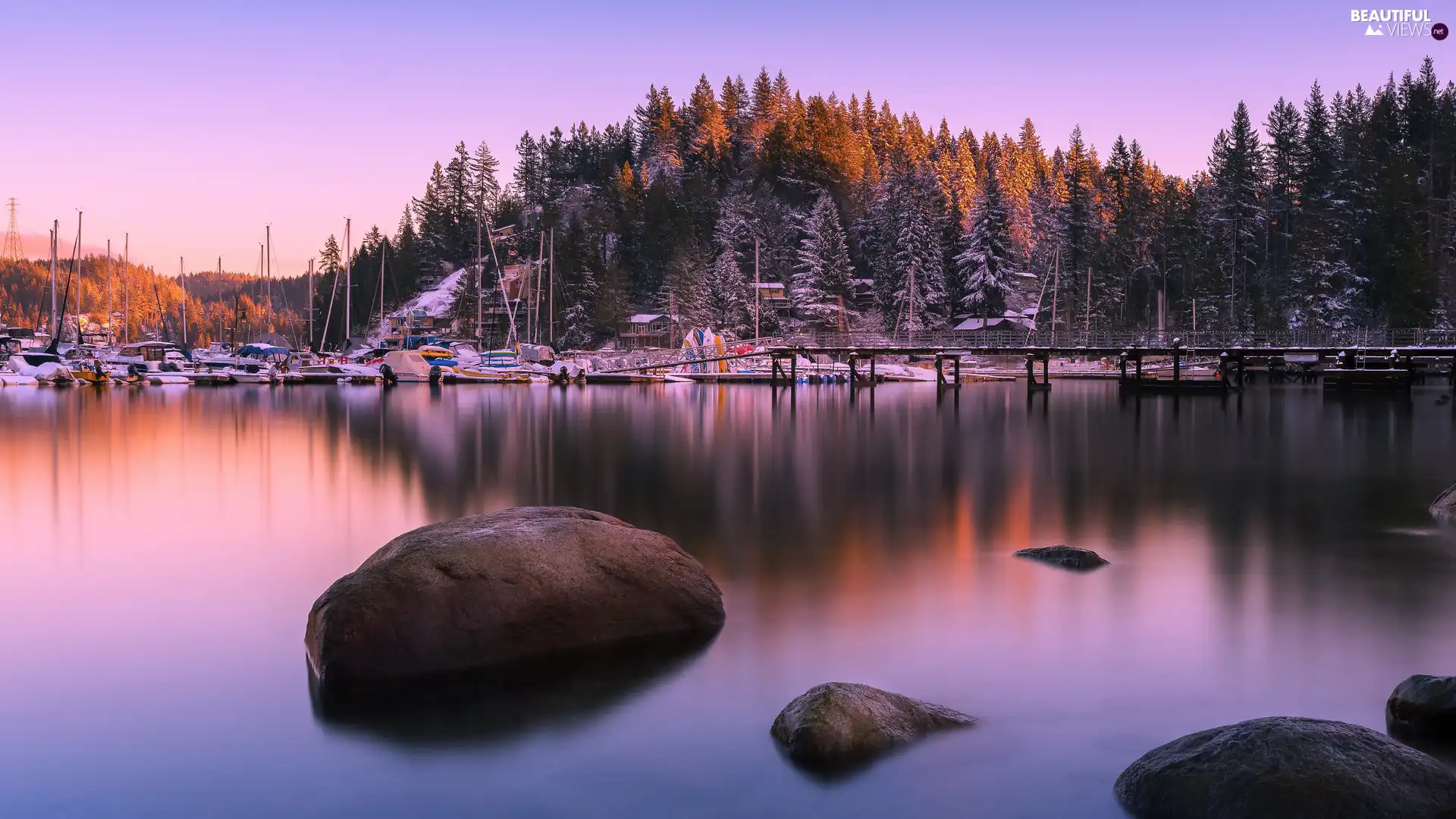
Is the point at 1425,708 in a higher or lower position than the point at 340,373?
lower

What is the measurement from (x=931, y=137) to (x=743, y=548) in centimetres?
18215

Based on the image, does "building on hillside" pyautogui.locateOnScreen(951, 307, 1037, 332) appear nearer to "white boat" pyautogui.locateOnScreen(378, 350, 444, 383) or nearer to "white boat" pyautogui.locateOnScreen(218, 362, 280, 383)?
"white boat" pyautogui.locateOnScreen(378, 350, 444, 383)

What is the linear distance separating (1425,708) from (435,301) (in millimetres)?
146046

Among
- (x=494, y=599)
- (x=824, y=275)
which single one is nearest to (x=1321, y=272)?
(x=824, y=275)

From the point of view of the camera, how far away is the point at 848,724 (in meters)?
8.66

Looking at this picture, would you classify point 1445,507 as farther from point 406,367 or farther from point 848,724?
point 406,367

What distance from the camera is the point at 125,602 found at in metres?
14.4

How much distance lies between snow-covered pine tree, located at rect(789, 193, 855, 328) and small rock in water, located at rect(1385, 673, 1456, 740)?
11280 cm

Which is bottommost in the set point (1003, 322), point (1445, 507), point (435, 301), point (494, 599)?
point (1445, 507)

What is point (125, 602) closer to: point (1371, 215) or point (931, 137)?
point (1371, 215)

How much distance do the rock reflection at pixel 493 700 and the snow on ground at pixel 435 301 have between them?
130 metres

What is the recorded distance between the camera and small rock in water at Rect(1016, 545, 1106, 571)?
1608 cm

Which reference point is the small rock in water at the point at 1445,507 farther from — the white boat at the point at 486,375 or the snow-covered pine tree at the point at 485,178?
the snow-covered pine tree at the point at 485,178

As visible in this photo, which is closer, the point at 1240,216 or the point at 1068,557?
the point at 1068,557
